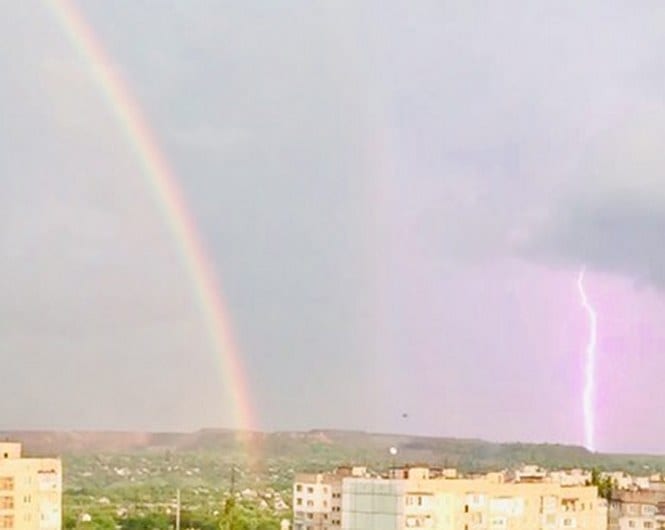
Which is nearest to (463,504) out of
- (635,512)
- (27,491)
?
(635,512)

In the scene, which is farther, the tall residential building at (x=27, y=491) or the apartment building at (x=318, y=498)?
the apartment building at (x=318, y=498)

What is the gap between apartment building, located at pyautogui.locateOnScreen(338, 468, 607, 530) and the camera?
616 inches

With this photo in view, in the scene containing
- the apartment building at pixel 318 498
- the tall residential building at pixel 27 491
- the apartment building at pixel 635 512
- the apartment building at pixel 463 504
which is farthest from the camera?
the apartment building at pixel 635 512

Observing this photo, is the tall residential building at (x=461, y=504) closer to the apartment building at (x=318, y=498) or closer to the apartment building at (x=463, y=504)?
the apartment building at (x=463, y=504)

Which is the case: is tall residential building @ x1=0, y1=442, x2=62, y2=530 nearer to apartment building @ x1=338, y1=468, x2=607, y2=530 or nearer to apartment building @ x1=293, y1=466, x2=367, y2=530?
apartment building @ x1=293, y1=466, x2=367, y2=530

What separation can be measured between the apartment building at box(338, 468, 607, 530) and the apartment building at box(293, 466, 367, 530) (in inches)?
110

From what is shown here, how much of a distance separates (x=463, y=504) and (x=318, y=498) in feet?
17.5

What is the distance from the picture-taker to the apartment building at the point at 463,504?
51.4 ft

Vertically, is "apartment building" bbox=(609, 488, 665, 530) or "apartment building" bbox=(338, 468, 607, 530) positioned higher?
"apartment building" bbox=(338, 468, 607, 530)

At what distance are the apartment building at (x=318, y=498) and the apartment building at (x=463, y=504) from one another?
9.20 feet

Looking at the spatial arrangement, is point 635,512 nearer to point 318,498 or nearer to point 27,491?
point 318,498

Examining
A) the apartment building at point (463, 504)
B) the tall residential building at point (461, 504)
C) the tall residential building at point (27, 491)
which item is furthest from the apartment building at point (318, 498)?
the tall residential building at point (27, 491)

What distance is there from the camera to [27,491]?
20.5 meters

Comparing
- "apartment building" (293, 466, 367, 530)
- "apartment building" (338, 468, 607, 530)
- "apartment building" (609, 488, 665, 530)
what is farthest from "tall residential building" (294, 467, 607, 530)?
"apartment building" (609, 488, 665, 530)
